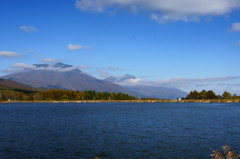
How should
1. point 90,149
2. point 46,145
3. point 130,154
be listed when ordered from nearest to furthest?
point 130,154, point 90,149, point 46,145

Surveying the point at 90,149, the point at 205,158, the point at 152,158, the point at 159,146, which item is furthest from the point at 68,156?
the point at 205,158

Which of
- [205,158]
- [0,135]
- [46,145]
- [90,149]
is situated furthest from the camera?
[0,135]

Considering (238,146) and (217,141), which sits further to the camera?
(217,141)

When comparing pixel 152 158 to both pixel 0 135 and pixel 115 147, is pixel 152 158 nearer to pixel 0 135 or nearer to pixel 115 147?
pixel 115 147

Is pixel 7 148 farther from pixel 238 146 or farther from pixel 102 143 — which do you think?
pixel 238 146

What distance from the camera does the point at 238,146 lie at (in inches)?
1575

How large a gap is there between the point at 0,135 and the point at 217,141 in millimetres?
41024

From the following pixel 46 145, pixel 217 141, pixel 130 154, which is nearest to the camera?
pixel 130 154

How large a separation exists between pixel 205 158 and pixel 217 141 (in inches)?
487

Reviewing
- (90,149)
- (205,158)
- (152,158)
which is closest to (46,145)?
(90,149)

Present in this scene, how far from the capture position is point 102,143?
42.8 metres

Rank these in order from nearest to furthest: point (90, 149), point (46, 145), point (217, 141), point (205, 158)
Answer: point (205, 158) < point (90, 149) < point (46, 145) < point (217, 141)

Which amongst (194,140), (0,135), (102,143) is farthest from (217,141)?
(0,135)

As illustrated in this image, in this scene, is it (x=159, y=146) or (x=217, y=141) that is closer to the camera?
(x=159, y=146)
